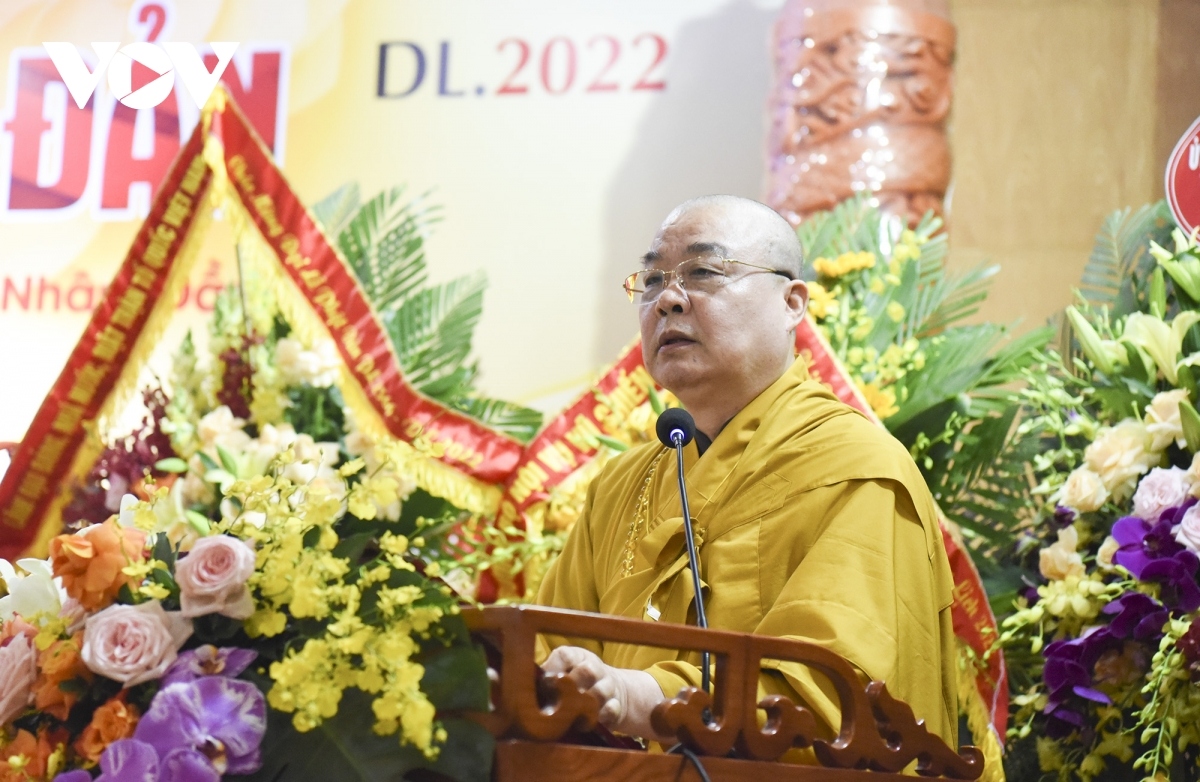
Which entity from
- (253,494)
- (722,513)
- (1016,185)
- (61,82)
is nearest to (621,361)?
(722,513)

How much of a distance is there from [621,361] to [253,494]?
162cm

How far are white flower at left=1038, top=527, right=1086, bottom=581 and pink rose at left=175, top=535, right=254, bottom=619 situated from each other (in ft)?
4.94

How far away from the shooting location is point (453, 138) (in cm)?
380

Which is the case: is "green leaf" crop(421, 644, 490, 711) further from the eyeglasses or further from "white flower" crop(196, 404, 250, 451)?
"white flower" crop(196, 404, 250, 451)

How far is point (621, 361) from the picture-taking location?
2779mm

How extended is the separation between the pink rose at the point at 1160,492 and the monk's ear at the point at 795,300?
575 mm

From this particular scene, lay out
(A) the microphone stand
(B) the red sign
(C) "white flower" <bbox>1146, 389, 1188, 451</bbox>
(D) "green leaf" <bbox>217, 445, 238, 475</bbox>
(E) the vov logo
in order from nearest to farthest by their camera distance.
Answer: (A) the microphone stand, (C) "white flower" <bbox>1146, 389, 1188, 451</bbox>, (B) the red sign, (D) "green leaf" <bbox>217, 445, 238, 475</bbox>, (E) the vov logo

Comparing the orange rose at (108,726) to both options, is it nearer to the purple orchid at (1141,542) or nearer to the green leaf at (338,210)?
the purple orchid at (1141,542)

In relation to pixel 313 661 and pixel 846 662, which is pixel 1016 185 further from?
pixel 313 661

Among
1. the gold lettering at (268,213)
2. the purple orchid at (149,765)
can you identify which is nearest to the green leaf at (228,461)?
the gold lettering at (268,213)

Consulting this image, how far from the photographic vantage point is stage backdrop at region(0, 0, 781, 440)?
3674 millimetres

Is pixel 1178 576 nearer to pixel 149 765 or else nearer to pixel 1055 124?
pixel 149 765

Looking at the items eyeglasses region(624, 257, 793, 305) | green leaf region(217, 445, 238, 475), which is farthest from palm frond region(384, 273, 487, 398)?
eyeglasses region(624, 257, 793, 305)

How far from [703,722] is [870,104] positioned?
209 centimetres
